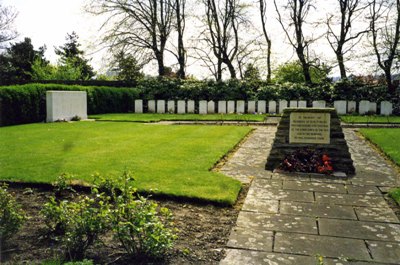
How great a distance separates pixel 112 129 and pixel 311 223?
8.78 metres

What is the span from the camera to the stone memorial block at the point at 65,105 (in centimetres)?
1415

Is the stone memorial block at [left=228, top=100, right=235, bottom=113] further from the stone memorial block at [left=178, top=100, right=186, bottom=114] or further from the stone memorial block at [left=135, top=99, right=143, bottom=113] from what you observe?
the stone memorial block at [left=135, top=99, right=143, bottom=113]

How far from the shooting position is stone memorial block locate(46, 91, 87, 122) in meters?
14.1

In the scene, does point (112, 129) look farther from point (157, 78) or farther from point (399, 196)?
point (157, 78)

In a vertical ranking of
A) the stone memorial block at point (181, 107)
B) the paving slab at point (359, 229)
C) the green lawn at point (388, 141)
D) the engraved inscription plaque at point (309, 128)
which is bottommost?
the paving slab at point (359, 229)

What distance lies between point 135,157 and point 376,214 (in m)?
4.27

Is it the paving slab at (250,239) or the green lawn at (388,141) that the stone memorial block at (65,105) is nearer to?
the green lawn at (388,141)

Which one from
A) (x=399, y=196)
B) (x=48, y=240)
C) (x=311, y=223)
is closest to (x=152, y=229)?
(x=48, y=240)

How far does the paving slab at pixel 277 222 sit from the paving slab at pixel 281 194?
25.8 inches

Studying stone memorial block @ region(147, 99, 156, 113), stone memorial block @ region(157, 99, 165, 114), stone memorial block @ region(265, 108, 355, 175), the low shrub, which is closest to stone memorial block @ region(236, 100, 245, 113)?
stone memorial block @ region(157, 99, 165, 114)

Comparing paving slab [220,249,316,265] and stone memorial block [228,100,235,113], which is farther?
stone memorial block [228,100,235,113]

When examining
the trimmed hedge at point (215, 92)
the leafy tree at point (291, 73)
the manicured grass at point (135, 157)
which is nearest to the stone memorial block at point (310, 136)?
the manicured grass at point (135, 157)

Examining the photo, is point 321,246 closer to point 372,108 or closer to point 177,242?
point 177,242

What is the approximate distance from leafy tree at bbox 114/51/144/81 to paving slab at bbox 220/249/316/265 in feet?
79.5
